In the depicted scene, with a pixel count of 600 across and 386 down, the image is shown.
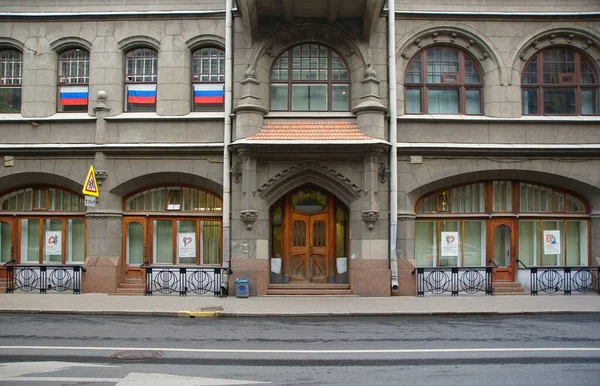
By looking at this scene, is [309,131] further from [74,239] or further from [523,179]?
[74,239]

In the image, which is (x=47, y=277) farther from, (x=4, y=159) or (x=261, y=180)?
(x=261, y=180)

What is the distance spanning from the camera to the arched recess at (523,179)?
16.9m

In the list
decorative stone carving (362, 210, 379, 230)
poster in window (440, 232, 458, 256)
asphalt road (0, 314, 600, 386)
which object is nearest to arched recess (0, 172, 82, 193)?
asphalt road (0, 314, 600, 386)

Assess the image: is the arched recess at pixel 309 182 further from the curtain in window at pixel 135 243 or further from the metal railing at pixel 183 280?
the curtain in window at pixel 135 243

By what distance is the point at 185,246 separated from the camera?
1753 cm

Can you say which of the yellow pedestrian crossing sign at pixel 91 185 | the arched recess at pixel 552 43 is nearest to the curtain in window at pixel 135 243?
the yellow pedestrian crossing sign at pixel 91 185

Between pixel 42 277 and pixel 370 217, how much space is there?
10.9m

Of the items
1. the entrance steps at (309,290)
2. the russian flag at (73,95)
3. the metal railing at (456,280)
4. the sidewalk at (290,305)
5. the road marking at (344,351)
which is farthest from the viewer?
the russian flag at (73,95)

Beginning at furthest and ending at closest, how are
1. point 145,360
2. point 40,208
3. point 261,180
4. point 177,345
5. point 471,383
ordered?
point 40,208 < point 261,180 < point 177,345 < point 145,360 < point 471,383

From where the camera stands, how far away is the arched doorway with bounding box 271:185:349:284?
17.2 metres

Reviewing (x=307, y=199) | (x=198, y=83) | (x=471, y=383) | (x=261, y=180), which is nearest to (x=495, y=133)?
(x=307, y=199)

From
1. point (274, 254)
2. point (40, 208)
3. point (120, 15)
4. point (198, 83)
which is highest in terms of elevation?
point (120, 15)

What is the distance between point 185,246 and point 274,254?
302 cm

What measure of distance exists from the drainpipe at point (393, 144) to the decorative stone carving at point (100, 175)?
362 inches
